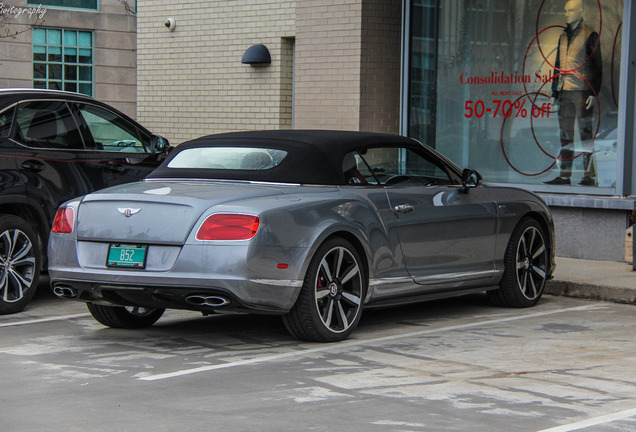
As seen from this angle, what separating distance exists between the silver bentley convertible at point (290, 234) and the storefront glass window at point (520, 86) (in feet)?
13.1

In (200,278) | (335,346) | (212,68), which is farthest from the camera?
(212,68)

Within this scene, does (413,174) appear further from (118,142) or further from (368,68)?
(368,68)

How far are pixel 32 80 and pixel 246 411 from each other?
2850 cm

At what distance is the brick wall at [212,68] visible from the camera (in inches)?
661

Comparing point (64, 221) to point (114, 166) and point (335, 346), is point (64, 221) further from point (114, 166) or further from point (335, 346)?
point (114, 166)

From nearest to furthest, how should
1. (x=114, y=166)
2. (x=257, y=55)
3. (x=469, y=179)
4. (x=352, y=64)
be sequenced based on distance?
(x=469, y=179)
(x=114, y=166)
(x=352, y=64)
(x=257, y=55)

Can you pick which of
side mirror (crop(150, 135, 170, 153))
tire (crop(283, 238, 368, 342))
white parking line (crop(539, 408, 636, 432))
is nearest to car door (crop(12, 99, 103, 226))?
side mirror (crop(150, 135, 170, 153))

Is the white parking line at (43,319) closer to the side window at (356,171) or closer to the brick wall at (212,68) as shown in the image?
the side window at (356,171)

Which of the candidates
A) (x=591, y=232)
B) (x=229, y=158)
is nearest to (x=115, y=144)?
(x=229, y=158)

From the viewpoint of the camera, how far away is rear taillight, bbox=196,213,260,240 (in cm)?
697

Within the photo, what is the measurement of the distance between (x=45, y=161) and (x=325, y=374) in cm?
405

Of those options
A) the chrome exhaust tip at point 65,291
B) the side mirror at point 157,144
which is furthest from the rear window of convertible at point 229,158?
the side mirror at point 157,144

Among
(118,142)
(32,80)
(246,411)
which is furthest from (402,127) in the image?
(32,80)

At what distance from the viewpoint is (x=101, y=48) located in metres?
34.0
